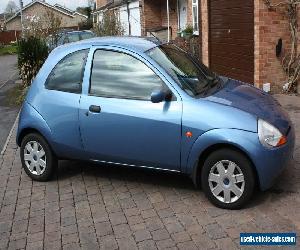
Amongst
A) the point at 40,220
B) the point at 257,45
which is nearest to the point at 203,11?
the point at 257,45

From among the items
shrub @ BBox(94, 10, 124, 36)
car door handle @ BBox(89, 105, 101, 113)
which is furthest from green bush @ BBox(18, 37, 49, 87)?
car door handle @ BBox(89, 105, 101, 113)

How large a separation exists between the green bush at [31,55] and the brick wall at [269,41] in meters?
6.31

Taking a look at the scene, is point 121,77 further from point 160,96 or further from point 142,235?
point 142,235

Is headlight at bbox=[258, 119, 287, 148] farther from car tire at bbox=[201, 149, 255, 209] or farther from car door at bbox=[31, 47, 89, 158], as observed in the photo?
car door at bbox=[31, 47, 89, 158]

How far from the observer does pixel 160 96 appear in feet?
15.7

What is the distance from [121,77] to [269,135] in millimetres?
1777

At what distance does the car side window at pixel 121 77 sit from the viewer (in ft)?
16.5

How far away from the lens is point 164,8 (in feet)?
82.8

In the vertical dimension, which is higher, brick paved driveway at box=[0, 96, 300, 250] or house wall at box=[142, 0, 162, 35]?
house wall at box=[142, 0, 162, 35]

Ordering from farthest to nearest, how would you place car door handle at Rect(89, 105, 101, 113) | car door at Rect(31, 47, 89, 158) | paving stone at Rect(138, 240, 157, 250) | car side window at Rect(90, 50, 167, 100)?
car door at Rect(31, 47, 89, 158)
car door handle at Rect(89, 105, 101, 113)
car side window at Rect(90, 50, 167, 100)
paving stone at Rect(138, 240, 157, 250)

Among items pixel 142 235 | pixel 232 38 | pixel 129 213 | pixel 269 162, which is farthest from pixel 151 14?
pixel 142 235

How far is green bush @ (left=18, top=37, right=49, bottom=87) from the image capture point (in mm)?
13148

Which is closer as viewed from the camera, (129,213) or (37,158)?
(129,213)

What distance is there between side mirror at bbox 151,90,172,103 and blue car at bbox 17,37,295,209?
0.01 m
